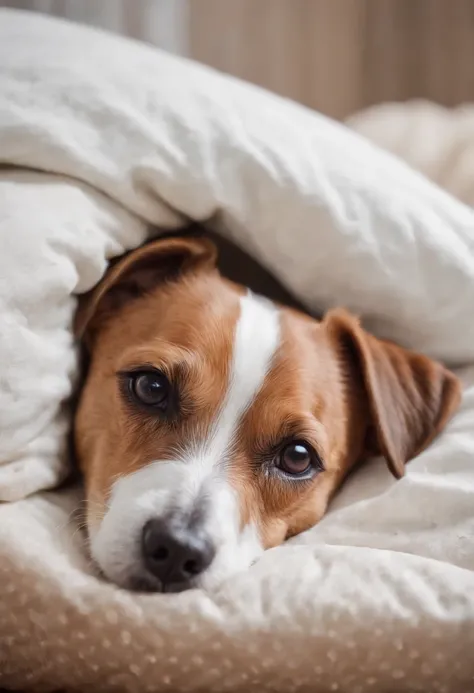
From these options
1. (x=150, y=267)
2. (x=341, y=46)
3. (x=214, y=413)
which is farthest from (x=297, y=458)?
(x=341, y=46)

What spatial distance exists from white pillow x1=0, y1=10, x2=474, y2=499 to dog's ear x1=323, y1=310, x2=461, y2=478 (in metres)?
0.10

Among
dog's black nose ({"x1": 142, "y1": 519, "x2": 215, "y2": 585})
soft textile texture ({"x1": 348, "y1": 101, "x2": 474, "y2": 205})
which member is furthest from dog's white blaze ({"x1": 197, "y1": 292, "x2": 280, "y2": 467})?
soft textile texture ({"x1": 348, "y1": 101, "x2": 474, "y2": 205})

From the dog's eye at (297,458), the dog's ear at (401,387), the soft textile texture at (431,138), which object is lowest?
the dog's eye at (297,458)

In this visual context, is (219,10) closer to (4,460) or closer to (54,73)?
(54,73)

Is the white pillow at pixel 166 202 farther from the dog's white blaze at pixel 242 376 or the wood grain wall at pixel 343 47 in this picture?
the wood grain wall at pixel 343 47

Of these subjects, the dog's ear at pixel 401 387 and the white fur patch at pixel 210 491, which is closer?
the white fur patch at pixel 210 491

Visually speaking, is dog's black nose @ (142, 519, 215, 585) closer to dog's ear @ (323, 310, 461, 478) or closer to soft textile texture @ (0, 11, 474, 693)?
soft textile texture @ (0, 11, 474, 693)

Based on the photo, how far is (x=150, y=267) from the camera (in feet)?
4.52

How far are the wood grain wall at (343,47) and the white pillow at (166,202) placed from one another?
Answer: 994 millimetres

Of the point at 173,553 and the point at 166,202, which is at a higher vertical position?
the point at 166,202

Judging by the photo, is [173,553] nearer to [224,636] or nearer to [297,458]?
[224,636]

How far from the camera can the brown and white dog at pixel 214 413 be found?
3.39 feet

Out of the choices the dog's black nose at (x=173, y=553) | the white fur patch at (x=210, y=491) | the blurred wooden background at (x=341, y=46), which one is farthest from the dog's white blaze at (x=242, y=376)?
the blurred wooden background at (x=341, y=46)

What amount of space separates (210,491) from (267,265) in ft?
1.68
